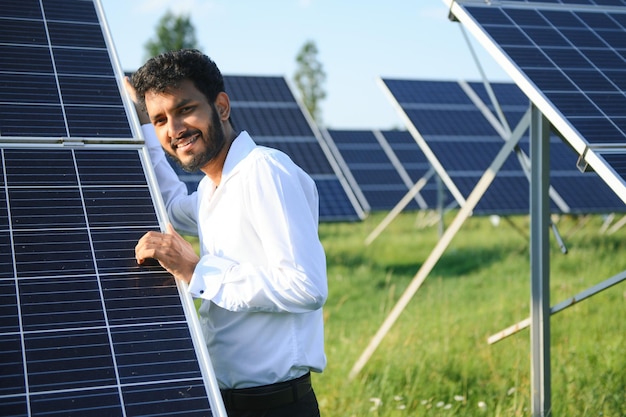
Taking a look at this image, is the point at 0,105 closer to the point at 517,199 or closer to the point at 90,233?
the point at 90,233

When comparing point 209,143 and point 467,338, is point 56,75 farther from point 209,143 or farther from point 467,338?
point 467,338

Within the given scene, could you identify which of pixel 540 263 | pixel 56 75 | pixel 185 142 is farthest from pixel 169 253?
pixel 540 263

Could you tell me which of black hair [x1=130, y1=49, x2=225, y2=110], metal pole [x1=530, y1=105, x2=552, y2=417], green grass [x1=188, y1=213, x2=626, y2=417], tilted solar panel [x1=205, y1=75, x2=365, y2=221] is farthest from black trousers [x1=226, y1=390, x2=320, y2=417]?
tilted solar panel [x1=205, y1=75, x2=365, y2=221]

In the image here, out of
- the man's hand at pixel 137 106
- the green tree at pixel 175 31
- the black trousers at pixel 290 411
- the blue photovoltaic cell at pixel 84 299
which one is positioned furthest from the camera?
the green tree at pixel 175 31

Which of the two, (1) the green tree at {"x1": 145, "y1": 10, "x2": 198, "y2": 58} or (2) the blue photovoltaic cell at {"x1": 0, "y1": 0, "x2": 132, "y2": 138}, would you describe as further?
(1) the green tree at {"x1": 145, "y1": 10, "x2": 198, "y2": 58}

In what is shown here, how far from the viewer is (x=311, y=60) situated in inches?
1858

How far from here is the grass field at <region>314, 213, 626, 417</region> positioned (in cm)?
661

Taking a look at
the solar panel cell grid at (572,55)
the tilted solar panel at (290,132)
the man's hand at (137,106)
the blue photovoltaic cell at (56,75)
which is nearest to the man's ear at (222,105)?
the blue photovoltaic cell at (56,75)

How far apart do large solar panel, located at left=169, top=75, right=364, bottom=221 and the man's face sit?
7030 millimetres

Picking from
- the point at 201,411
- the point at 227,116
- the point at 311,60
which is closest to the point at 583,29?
the point at 227,116

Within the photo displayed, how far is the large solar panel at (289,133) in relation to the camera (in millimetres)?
11375

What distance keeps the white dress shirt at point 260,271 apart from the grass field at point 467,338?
321 cm

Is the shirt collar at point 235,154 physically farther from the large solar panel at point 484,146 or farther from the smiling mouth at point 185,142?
the large solar panel at point 484,146

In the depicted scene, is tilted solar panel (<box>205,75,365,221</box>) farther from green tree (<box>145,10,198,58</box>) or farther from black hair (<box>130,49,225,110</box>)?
green tree (<box>145,10,198,58</box>)
